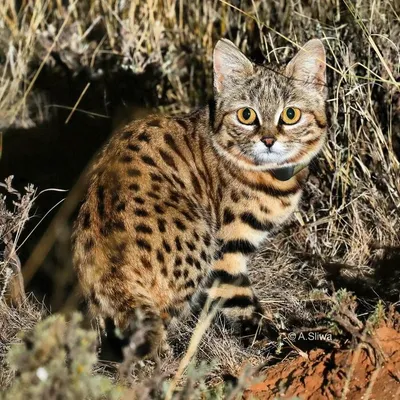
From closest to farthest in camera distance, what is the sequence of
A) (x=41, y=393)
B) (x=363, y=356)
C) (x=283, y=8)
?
(x=41, y=393), (x=363, y=356), (x=283, y=8)

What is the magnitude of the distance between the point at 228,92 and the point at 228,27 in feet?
5.78

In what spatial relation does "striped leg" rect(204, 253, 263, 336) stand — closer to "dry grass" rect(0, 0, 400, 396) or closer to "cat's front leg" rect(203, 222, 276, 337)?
"cat's front leg" rect(203, 222, 276, 337)

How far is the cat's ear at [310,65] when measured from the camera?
4.18m

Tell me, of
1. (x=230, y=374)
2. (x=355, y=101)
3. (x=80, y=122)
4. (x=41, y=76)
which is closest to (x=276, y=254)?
(x=355, y=101)

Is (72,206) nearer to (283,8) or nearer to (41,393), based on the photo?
(41,393)

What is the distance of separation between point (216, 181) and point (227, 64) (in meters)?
0.61

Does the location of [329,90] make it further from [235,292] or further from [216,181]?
[235,292]

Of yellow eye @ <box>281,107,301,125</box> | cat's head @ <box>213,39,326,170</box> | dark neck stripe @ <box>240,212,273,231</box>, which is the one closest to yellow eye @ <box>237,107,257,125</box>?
cat's head @ <box>213,39,326,170</box>

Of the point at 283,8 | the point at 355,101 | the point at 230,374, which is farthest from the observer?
the point at 283,8

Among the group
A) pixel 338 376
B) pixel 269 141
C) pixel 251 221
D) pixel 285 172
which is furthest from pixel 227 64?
pixel 338 376

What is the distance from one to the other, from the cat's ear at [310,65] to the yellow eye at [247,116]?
0.99 ft

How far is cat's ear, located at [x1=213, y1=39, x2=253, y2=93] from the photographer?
13.9 feet

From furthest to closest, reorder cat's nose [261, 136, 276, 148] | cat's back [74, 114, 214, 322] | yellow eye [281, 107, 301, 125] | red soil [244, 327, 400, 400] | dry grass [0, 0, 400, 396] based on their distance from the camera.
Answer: dry grass [0, 0, 400, 396] < yellow eye [281, 107, 301, 125] < cat's nose [261, 136, 276, 148] < cat's back [74, 114, 214, 322] < red soil [244, 327, 400, 400]

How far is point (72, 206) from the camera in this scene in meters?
4.06
